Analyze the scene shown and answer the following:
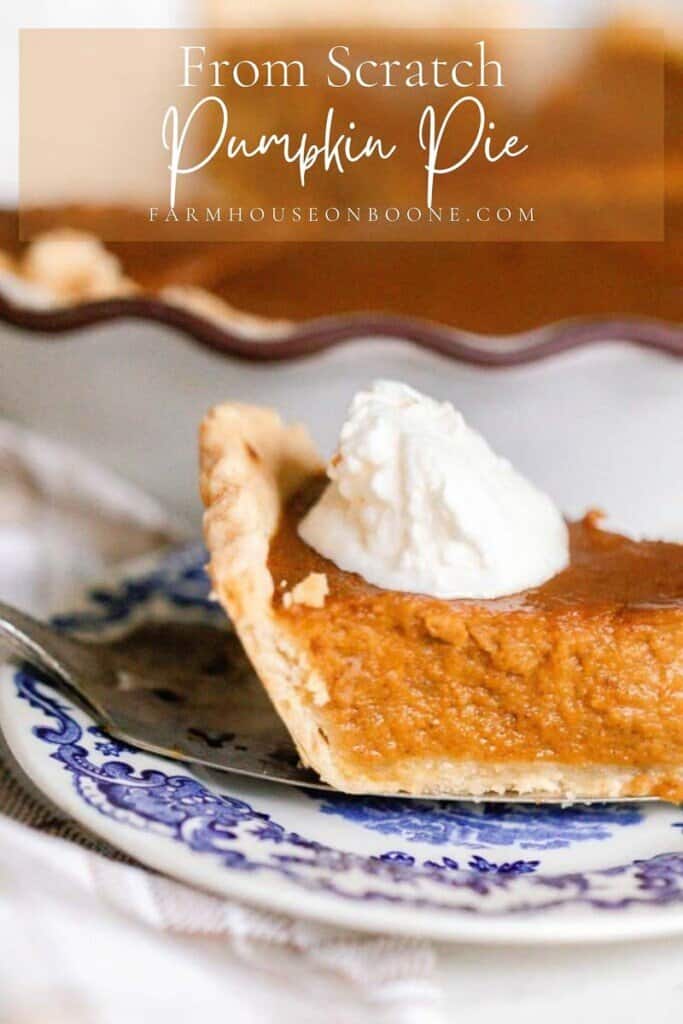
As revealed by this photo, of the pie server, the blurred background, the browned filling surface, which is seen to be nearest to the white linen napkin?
the pie server

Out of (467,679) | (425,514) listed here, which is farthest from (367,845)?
(425,514)

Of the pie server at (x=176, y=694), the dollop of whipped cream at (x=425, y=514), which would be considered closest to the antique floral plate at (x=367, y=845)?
the pie server at (x=176, y=694)

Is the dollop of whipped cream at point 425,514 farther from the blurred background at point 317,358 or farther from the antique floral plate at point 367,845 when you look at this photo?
the blurred background at point 317,358

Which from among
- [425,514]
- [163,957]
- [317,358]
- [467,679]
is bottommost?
[163,957]

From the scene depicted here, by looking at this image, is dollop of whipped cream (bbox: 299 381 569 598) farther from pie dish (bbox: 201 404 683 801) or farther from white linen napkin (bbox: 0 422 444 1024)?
white linen napkin (bbox: 0 422 444 1024)

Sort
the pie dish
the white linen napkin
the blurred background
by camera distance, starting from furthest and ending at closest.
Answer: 1. the blurred background
2. the pie dish
3. the white linen napkin

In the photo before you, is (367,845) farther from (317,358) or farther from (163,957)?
(317,358)
